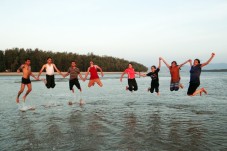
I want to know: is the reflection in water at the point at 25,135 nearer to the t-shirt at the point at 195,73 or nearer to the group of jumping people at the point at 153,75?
the group of jumping people at the point at 153,75

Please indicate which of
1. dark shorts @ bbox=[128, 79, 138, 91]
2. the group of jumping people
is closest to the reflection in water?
the group of jumping people

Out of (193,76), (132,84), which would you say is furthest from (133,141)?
(132,84)

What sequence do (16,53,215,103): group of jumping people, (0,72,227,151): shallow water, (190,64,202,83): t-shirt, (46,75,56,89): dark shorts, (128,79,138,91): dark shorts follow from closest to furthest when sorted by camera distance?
(0,72,227,151): shallow water → (190,64,202,83): t-shirt → (16,53,215,103): group of jumping people → (46,75,56,89): dark shorts → (128,79,138,91): dark shorts

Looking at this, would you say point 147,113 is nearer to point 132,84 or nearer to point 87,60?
point 132,84

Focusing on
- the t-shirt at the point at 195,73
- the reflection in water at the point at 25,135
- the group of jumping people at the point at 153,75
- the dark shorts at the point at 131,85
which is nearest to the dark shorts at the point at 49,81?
the group of jumping people at the point at 153,75

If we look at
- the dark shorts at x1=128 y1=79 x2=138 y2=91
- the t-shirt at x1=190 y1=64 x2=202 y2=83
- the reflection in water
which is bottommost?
the reflection in water

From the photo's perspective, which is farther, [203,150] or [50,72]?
[50,72]

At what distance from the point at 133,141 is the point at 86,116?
13.5 feet

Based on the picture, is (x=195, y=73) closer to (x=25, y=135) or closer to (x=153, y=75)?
(x=153, y=75)

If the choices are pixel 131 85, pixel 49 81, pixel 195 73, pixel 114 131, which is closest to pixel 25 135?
pixel 114 131

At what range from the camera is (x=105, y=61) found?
137625 mm

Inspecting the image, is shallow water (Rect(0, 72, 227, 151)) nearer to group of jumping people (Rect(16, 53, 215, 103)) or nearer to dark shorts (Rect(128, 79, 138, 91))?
group of jumping people (Rect(16, 53, 215, 103))

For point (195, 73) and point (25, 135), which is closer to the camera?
point (25, 135)

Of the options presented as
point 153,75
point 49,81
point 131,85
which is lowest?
point 131,85
